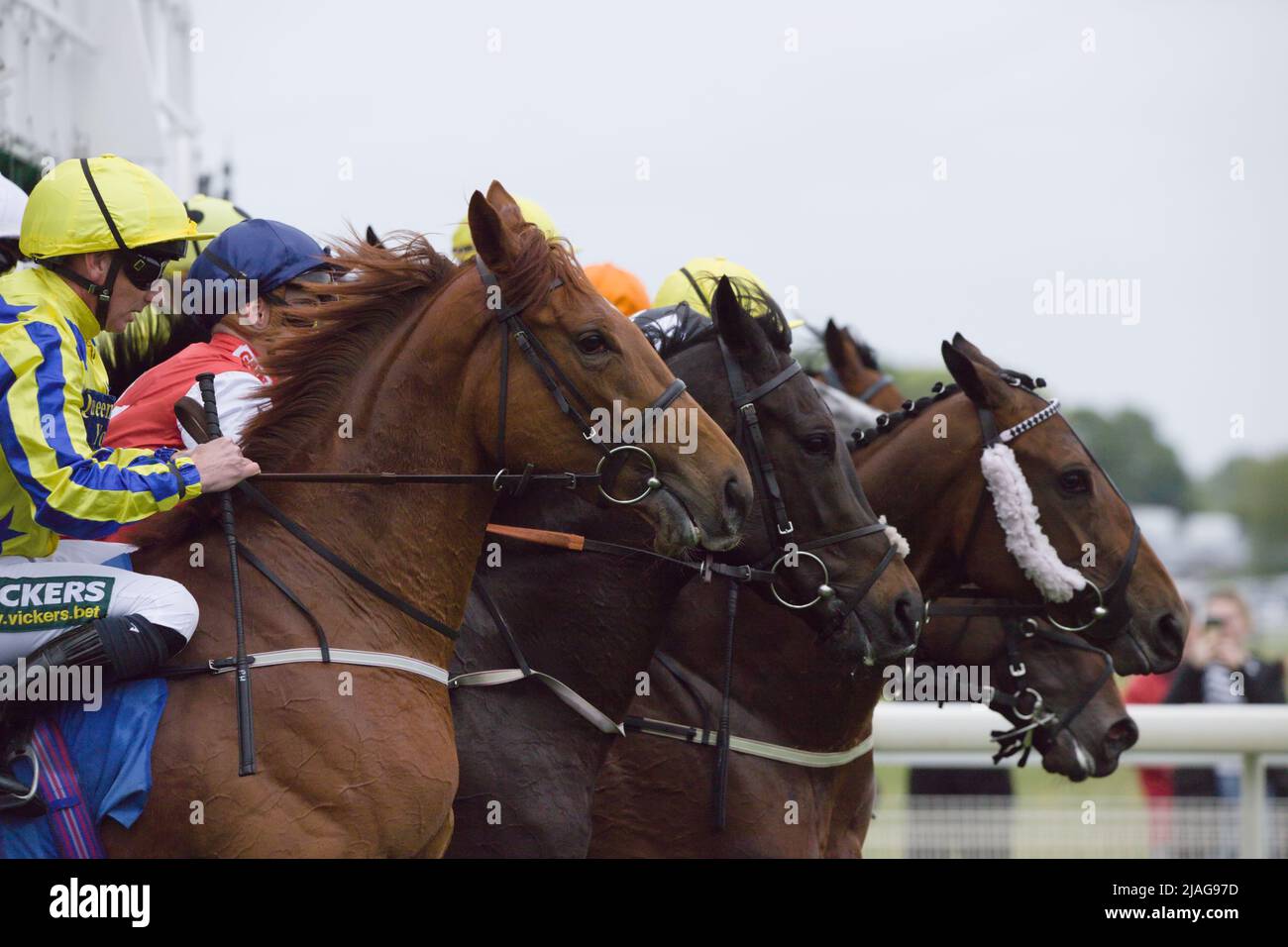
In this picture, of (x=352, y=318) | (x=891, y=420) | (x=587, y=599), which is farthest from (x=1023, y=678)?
(x=352, y=318)

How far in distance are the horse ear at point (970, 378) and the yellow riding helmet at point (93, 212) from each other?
2.77 meters

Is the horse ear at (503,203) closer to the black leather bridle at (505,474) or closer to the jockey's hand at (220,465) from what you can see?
the black leather bridle at (505,474)

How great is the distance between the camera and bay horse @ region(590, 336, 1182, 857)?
4680mm

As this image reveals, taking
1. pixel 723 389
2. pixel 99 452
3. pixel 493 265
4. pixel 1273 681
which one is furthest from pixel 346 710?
pixel 1273 681

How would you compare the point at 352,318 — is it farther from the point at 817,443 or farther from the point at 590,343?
→ the point at 817,443

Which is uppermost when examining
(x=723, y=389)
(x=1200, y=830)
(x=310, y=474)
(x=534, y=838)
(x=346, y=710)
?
(x=723, y=389)

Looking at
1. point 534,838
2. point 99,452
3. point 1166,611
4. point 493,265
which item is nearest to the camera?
point 99,452

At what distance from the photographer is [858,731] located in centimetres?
516

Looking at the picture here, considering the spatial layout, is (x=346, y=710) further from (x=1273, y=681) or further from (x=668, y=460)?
(x=1273, y=681)

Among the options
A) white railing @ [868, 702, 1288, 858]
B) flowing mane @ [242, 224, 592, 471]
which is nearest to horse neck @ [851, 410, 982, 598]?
flowing mane @ [242, 224, 592, 471]

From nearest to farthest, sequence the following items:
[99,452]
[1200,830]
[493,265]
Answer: [99,452], [493,265], [1200,830]

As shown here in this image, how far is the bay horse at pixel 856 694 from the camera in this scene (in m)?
4.68

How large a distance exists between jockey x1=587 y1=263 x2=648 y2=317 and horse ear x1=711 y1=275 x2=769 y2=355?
1.73m
